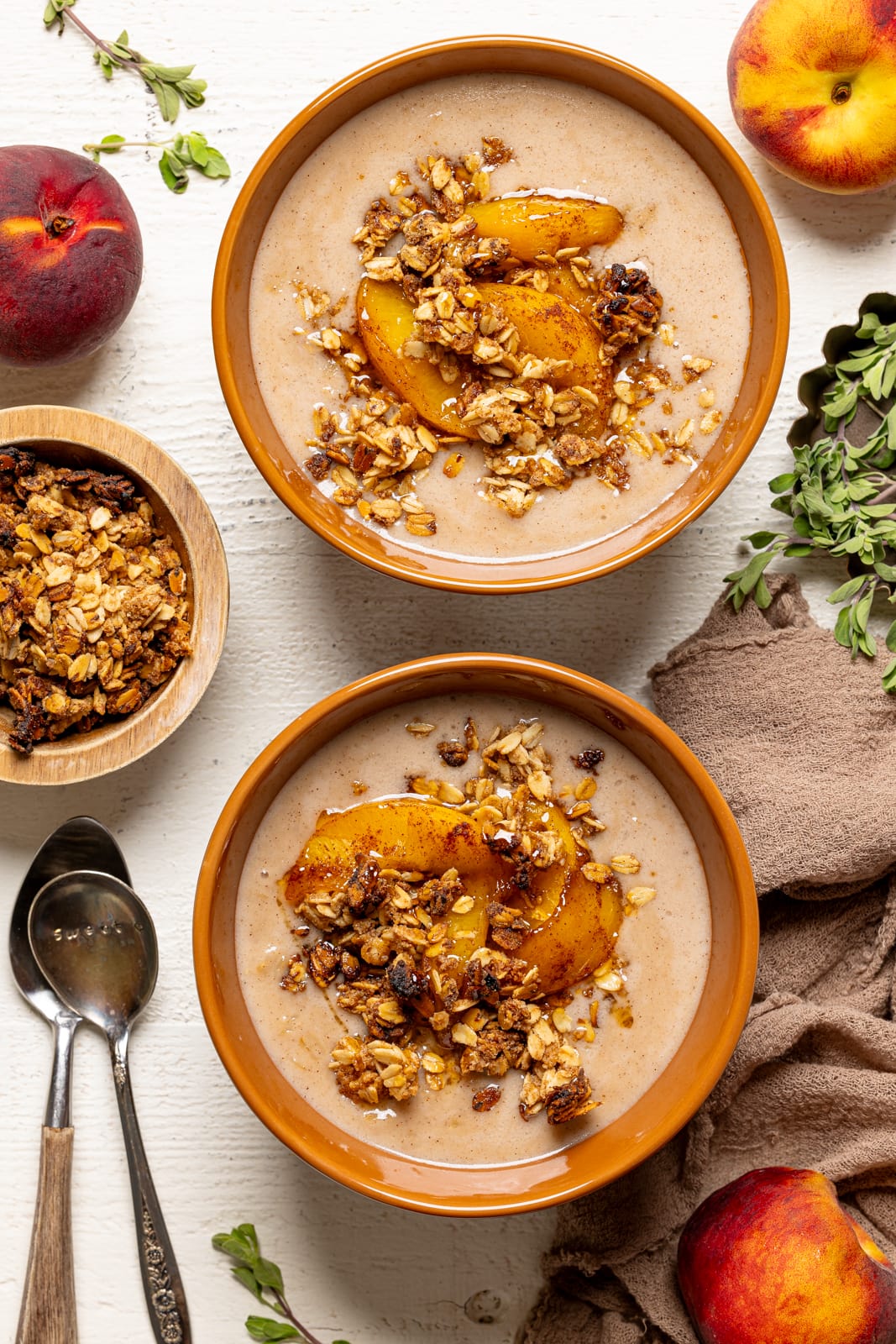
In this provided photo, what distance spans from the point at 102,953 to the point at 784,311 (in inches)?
45.5

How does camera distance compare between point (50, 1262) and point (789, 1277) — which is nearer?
point (789, 1277)

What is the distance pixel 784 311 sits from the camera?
128cm

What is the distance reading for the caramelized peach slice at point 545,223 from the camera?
131cm

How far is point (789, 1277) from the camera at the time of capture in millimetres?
1319

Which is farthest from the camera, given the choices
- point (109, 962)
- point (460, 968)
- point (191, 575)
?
point (109, 962)

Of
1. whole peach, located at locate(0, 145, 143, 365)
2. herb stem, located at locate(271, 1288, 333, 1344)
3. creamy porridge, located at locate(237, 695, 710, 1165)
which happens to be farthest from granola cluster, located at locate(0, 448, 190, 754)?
herb stem, located at locate(271, 1288, 333, 1344)

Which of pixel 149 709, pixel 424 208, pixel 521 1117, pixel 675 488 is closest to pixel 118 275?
pixel 424 208

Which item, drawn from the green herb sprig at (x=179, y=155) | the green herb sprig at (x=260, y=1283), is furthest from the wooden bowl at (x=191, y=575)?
the green herb sprig at (x=260, y=1283)

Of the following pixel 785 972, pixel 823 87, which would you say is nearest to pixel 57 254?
pixel 823 87

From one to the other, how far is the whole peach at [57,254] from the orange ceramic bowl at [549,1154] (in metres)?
0.57

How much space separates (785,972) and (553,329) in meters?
0.86

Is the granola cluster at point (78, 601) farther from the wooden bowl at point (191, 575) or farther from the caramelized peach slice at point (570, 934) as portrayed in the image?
the caramelized peach slice at point (570, 934)

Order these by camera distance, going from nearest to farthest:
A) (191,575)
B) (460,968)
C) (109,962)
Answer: (460,968) < (191,575) < (109,962)

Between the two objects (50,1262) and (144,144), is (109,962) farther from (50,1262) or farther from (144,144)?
(144,144)
